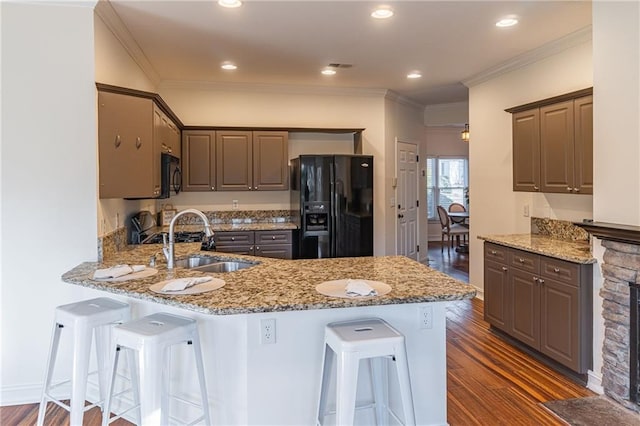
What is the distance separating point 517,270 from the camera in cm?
362

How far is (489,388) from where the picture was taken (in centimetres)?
300

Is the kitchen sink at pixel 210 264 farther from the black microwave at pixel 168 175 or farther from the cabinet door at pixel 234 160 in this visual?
the cabinet door at pixel 234 160

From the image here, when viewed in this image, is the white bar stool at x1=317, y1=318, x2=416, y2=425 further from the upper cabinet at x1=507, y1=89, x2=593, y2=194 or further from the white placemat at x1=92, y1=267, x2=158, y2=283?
the upper cabinet at x1=507, y1=89, x2=593, y2=194

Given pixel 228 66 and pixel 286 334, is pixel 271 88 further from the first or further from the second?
pixel 286 334

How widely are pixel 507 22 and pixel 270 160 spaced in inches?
119

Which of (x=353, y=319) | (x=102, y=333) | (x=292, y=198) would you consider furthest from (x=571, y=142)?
(x=102, y=333)

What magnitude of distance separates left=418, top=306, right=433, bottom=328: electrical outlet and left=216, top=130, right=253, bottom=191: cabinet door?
354 cm

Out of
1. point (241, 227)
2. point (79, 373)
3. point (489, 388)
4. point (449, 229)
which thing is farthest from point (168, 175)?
point (449, 229)

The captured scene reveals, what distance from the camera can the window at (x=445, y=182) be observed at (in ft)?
35.1

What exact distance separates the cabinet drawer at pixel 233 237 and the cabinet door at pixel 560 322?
3041mm

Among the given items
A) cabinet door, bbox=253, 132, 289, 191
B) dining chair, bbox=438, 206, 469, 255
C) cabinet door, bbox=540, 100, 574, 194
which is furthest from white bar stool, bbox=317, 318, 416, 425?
dining chair, bbox=438, 206, 469, 255

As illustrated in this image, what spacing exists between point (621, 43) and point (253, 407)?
309 cm

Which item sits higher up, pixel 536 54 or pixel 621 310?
pixel 536 54

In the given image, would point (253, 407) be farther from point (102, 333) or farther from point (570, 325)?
point (570, 325)
